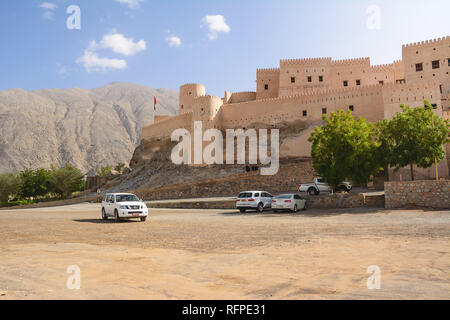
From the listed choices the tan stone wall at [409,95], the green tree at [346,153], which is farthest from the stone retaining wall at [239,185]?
the tan stone wall at [409,95]

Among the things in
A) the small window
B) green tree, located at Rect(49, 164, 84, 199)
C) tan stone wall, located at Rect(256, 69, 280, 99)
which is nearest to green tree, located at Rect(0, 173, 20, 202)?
green tree, located at Rect(49, 164, 84, 199)

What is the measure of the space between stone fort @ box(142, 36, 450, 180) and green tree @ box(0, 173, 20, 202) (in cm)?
2179

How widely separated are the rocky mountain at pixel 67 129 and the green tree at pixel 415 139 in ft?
306

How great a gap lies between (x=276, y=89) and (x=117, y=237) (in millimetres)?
39645

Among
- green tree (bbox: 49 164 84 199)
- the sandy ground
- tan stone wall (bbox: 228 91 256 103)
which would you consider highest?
tan stone wall (bbox: 228 91 256 103)

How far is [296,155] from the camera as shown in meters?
34.7

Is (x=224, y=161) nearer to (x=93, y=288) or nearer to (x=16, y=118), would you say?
(x=93, y=288)

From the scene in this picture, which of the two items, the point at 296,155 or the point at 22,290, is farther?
the point at 296,155

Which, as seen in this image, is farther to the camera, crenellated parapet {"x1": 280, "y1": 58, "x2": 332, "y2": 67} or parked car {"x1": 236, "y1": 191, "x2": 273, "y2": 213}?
crenellated parapet {"x1": 280, "y1": 58, "x2": 332, "y2": 67}

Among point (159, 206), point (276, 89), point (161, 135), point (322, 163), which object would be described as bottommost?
point (159, 206)

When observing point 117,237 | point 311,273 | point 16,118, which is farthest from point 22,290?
point 16,118

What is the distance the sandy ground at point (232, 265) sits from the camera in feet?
13.4

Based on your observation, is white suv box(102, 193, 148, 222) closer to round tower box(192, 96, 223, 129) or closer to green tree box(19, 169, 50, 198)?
round tower box(192, 96, 223, 129)

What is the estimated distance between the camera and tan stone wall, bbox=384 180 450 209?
52.9 ft
